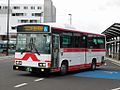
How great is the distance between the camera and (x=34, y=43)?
17.4 meters

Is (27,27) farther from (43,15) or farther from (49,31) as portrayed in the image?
(43,15)

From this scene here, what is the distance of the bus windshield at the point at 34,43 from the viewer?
56.2 feet

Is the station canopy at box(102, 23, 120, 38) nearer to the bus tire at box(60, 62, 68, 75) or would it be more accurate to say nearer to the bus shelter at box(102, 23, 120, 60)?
the bus shelter at box(102, 23, 120, 60)

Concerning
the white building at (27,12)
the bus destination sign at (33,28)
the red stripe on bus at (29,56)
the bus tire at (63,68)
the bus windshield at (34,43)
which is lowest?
the bus tire at (63,68)

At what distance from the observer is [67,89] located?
12.8 metres

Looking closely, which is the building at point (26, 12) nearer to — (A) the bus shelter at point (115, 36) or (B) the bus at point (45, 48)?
(A) the bus shelter at point (115, 36)

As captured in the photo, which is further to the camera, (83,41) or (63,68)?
(83,41)

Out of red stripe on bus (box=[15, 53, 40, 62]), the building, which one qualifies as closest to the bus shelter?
red stripe on bus (box=[15, 53, 40, 62])

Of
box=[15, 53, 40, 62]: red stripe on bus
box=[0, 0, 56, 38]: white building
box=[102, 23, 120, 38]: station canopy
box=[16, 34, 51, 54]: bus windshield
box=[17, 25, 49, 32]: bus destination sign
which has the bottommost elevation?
box=[15, 53, 40, 62]: red stripe on bus

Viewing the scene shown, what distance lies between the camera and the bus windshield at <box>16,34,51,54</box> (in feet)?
56.2

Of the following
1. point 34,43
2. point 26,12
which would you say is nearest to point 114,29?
point 34,43

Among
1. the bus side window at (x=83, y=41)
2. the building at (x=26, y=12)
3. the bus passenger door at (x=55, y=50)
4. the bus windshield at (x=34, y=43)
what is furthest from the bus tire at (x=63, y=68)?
the building at (x=26, y=12)

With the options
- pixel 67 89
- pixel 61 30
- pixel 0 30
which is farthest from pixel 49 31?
pixel 0 30

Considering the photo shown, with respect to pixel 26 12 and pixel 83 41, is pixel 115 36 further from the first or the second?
pixel 26 12
